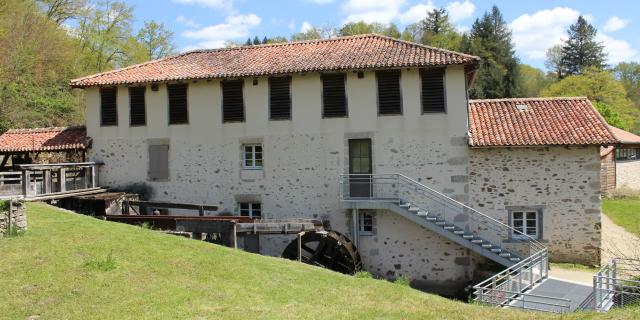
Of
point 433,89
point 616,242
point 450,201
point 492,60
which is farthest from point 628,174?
point 433,89

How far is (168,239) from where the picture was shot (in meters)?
→ 13.6

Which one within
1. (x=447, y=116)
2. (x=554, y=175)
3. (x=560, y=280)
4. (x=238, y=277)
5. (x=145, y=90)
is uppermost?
(x=145, y=90)

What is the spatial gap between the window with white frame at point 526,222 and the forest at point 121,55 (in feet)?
83.9

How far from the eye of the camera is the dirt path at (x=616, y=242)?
62.9 feet

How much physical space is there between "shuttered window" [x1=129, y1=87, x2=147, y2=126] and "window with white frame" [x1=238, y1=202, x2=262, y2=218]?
4.94m

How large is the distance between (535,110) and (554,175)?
2681mm

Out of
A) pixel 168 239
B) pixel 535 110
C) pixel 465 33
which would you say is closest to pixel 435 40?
pixel 465 33

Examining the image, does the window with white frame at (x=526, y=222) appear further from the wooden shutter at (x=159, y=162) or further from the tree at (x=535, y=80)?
the tree at (x=535, y=80)

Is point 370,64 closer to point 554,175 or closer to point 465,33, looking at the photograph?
point 554,175

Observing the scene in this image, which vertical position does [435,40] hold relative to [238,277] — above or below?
above

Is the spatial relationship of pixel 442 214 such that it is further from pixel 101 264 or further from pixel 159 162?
pixel 101 264

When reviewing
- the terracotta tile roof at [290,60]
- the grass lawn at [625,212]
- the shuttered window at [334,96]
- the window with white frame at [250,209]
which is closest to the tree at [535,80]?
the grass lawn at [625,212]

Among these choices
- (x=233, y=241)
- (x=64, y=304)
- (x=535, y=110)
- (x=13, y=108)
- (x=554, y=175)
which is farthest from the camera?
(x=13, y=108)

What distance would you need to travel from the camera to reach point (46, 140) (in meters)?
21.2
